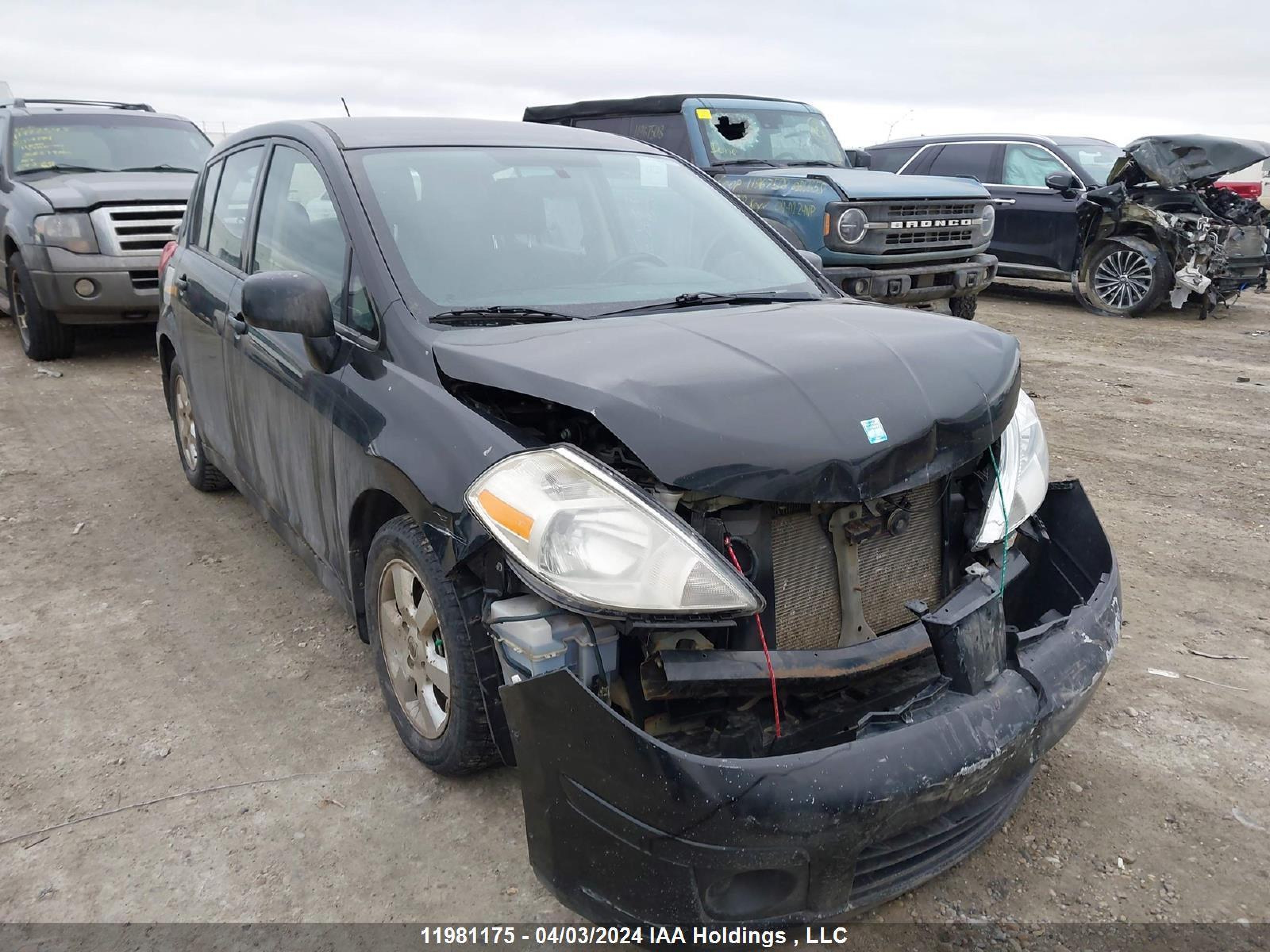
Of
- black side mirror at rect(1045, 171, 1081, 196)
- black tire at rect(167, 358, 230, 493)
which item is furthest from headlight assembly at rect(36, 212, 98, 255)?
black side mirror at rect(1045, 171, 1081, 196)

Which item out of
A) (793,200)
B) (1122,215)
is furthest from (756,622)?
(1122,215)

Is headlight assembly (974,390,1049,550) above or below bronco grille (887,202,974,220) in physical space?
above

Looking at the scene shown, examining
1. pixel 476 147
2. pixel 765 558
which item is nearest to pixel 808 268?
pixel 476 147

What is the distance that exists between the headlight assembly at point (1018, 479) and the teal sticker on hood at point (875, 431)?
1.62 feet

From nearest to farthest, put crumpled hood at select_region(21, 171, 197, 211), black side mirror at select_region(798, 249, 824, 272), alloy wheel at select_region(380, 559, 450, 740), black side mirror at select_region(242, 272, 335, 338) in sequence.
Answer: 1. alloy wheel at select_region(380, 559, 450, 740)
2. black side mirror at select_region(242, 272, 335, 338)
3. black side mirror at select_region(798, 249, 824, 272)
4. crumpled hood at select_region(21, 171, 197, 211)

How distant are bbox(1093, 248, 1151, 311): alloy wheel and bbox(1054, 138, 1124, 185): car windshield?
3.04 ft

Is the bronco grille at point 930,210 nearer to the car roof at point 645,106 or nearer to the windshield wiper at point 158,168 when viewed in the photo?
the car roof at point 645,106

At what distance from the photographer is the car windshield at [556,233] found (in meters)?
3.01

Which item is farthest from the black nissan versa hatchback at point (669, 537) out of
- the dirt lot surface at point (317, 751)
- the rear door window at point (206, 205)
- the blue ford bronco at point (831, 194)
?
the blue ford bronco at point (831, 194)

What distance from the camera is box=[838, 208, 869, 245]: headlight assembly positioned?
7.87 m

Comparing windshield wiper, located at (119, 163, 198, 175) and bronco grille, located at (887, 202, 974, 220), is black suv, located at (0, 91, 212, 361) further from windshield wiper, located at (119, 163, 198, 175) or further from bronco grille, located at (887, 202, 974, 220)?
bronco grille, located at (887, 202, 974, 220)

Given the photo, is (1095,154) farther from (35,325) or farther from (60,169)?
(35,325)

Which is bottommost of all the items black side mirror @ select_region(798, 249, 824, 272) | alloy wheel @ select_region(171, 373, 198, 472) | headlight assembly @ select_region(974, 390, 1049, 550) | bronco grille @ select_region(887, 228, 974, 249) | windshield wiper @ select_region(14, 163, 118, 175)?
alloy wheel @ select_region(171, 373, 198, 472)

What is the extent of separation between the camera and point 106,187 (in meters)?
8.09
